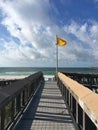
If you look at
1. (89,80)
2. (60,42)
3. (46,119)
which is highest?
(60,42)

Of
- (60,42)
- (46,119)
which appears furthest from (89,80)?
(46,119)

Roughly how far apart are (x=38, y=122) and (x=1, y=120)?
239 centimetres

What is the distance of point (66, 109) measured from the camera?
34.1 feet

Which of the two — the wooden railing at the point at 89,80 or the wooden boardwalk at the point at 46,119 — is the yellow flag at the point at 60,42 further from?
the wooden boardwalk at the point at 46,119

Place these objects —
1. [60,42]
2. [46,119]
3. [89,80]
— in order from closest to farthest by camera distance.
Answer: [46,119]
[89,80]
[60,42]

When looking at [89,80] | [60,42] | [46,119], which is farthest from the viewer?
[60,42]

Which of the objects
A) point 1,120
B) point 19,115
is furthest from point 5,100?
point 19,115

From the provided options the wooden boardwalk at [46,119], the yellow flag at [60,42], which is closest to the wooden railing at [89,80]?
the yellow flag at [60,42]

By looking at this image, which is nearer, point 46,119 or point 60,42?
point 46,119

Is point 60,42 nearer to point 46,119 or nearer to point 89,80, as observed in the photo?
point 89,80

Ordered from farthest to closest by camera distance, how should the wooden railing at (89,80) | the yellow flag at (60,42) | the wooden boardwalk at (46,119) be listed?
the yellow flag at (60,42)
the wooden railing at (89,80)
the wooden boardwalk at (46,119)

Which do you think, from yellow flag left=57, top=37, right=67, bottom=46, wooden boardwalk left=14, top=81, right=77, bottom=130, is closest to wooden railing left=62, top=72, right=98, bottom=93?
yellow flag left=57, top=37, right=67, bottom=46

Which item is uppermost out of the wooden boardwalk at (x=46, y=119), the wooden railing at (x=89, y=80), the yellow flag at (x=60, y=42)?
the yellow flag at (x=60, y=42)

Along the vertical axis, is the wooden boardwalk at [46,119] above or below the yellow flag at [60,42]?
below
